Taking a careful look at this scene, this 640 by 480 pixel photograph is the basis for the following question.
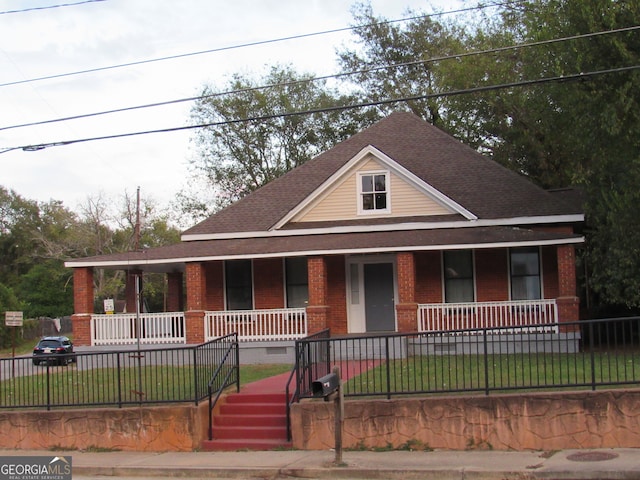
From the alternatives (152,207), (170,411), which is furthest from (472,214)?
(152,207)

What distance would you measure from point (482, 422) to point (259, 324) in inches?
447

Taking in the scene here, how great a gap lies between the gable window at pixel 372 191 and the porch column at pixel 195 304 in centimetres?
521

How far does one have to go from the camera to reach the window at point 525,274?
75.7ft

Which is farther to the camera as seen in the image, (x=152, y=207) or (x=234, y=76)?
(x=152, y=207)

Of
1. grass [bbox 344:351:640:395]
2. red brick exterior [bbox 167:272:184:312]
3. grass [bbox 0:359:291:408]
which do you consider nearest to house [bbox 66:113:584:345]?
red brick exterior [bbox 167:272:184:312]

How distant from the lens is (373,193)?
24469 mm

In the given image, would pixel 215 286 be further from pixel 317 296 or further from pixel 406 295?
pixel 406 295

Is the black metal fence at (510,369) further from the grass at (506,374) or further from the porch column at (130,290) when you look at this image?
the porch column at (130,290)

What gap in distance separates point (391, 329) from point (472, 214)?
4.13 metres

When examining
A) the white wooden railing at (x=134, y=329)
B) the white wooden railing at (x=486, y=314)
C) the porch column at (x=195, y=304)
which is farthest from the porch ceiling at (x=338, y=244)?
the white wooden railing at (x=486, y=314)

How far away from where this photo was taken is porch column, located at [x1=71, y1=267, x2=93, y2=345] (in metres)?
23.7

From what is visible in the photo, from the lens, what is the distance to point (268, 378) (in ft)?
58.6

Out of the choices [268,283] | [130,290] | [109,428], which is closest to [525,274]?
[268,283]

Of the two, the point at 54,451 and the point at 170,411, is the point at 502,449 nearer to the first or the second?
the point at 170,411
